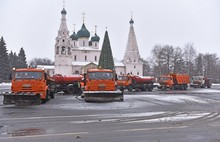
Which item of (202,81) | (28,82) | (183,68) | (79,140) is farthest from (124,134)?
(183,68)

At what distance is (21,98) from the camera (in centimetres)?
2102

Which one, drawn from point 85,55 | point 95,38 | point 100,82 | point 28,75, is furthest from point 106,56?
point 28,75

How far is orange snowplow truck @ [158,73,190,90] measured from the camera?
170 ft

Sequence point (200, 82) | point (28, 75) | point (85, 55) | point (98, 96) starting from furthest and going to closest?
point (85, 55) → point (200, 82) → point (98, 96) → point (28, 75)

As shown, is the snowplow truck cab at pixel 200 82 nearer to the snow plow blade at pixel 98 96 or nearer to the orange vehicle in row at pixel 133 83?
the orange vehicle in row at pixel 133 83

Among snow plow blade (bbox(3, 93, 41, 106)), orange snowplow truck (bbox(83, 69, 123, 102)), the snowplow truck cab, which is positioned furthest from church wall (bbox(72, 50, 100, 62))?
snow plow blade (bbox(3, 93, 41, 106))

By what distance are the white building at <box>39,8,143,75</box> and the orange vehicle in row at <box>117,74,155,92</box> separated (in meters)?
57.6

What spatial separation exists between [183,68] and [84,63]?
33136mm

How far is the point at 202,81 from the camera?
61750 mm

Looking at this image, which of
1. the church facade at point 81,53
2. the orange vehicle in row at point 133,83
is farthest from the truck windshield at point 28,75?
the church facade at point 81,53

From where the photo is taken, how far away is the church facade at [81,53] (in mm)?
105250

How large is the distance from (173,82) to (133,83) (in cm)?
836

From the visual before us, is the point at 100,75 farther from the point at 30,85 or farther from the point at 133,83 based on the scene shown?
the point at 133,83

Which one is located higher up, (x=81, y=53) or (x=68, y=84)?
(x=81, y=53)
